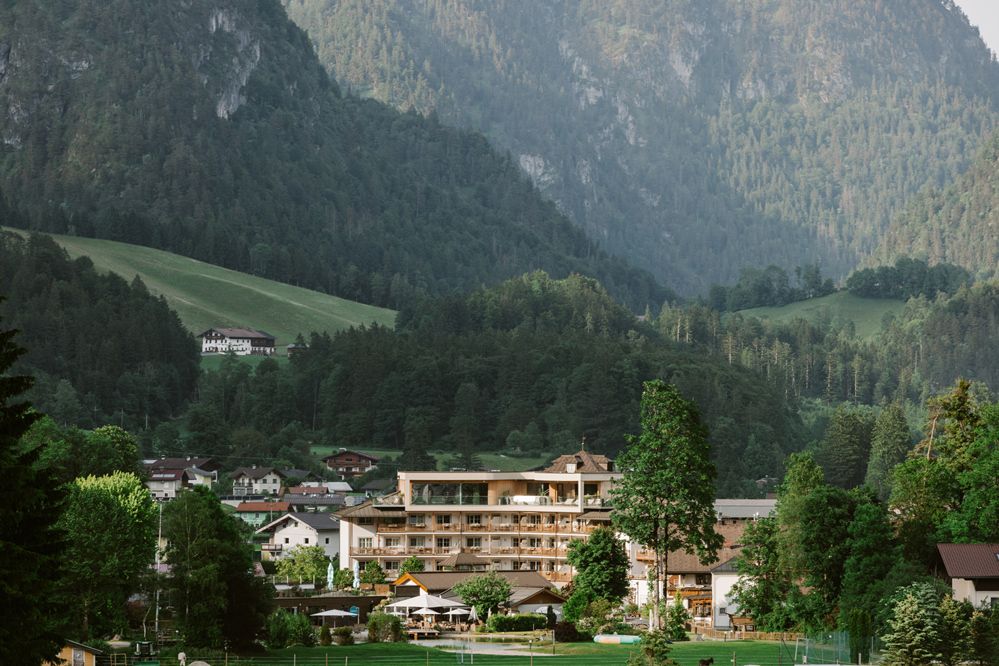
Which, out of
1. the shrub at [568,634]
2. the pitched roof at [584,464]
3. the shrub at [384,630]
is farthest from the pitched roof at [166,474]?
the shrub at [568,634]

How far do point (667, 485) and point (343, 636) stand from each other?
15.4 meters

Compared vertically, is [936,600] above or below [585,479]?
below

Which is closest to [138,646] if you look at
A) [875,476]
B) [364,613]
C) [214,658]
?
[214,658]

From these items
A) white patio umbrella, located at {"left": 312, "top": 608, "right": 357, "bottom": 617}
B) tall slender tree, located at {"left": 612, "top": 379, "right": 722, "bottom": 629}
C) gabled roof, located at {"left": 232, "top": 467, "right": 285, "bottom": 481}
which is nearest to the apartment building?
white patio umbrella, located at {"left": 312, "top": 608, "right": 357, "bottom": 617}

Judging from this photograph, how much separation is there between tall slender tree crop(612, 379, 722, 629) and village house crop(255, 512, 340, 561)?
50416 millimetres

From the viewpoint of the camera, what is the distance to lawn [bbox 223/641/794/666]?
2751 inches

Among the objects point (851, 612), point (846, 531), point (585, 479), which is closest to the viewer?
point (851, 612)

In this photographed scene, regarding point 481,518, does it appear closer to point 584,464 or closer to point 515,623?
point 584,464

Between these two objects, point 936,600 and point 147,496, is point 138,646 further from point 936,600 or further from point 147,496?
point 936,600

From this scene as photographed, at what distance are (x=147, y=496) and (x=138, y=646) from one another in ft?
60.0

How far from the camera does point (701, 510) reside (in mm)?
84000

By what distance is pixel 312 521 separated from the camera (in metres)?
136

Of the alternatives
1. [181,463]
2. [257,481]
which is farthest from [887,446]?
[181,463]

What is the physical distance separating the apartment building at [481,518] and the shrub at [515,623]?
25.7 metres
